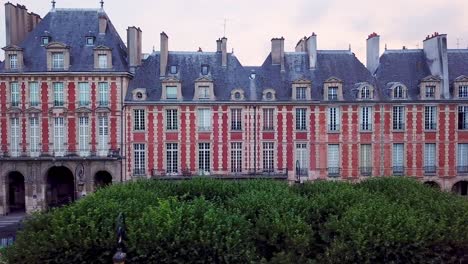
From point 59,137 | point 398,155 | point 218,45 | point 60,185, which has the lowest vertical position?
point 60,185

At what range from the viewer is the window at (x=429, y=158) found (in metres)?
29.4

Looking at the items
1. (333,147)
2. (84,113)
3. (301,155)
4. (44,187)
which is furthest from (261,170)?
(44,187)

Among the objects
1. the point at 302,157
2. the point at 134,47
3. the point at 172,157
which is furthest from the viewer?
the point at 134,47

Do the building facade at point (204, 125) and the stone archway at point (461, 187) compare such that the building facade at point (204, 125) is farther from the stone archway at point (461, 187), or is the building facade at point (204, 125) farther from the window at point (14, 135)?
the stone archway at point (461, 187)

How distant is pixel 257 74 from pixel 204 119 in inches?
186

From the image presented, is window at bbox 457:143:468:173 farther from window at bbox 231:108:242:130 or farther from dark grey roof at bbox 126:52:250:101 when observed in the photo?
window at bbox 231:108:242:130

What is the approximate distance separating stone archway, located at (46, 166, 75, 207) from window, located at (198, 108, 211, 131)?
9249 millimetres

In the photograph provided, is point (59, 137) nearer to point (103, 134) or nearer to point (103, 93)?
point (103, 134)

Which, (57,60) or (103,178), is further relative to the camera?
(103,178)

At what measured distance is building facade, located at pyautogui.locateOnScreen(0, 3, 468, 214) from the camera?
28.9 m

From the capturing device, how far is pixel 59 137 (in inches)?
1145

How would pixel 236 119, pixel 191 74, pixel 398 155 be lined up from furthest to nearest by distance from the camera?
pixel 191 74 < pixel 398 155 < pixel 236 119

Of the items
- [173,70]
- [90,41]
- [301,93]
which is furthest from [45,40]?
[301,93]

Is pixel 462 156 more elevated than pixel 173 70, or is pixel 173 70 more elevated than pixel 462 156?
pixel 173 70
